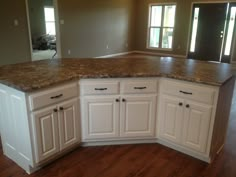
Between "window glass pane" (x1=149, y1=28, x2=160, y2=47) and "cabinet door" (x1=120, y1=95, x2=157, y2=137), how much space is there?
7.27 meters

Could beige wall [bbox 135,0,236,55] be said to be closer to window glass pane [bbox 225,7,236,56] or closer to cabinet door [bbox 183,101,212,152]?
window glass pane [bbox 225,7,236,56]

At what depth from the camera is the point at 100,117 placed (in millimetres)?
2361

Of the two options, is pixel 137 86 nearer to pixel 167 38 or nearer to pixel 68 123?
pixel 68 123

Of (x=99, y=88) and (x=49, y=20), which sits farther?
(x=49, y=20)

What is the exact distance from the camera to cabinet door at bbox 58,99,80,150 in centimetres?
212

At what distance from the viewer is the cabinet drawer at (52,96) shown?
6.02 ft

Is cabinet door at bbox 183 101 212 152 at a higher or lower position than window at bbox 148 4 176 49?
lower

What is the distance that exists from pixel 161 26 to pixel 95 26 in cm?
301

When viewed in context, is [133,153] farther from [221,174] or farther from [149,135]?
[221,174]

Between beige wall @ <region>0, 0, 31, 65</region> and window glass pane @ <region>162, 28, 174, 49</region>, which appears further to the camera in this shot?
window glass pane @ <region>162, 28, 174, 49</region>

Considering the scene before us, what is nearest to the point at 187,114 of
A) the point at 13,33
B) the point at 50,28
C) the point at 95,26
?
the point at 13,33

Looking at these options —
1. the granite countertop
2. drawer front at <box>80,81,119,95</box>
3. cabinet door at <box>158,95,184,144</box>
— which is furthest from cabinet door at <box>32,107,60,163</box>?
cabinet door at <box>158,95,184,144</box>

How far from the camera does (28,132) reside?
6.20 ft

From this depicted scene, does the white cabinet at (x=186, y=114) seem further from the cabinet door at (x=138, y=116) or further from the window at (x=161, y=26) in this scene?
the window at (x=161, y=26)
